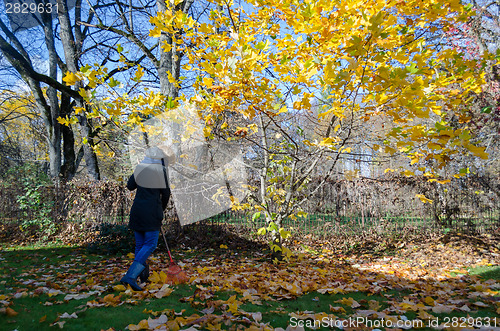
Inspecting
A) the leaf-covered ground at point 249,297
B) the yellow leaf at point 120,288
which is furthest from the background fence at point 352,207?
the yellow leaf at point 120,288

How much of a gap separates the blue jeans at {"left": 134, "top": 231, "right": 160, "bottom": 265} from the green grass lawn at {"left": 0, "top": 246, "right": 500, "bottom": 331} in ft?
1.18

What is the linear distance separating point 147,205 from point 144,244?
0.46m

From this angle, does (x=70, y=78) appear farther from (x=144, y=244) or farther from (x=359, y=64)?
(x=359, y=64)

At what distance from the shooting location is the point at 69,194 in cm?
798

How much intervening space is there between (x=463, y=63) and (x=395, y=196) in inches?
217

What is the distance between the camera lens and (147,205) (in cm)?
337

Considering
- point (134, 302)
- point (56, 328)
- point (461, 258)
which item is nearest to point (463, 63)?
point (134, 302)

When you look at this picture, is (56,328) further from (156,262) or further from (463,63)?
(463,63)

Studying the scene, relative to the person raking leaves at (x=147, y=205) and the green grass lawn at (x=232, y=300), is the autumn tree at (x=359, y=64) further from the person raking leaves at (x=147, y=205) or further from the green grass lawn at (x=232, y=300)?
the green grass lawn at (x=232, y=300)

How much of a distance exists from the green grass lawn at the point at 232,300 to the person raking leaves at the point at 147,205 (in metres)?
0.42

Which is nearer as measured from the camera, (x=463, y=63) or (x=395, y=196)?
(x=463, y=63)

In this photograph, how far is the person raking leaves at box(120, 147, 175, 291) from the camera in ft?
10.9

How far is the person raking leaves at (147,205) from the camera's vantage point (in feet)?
10.9

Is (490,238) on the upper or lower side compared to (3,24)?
lower
